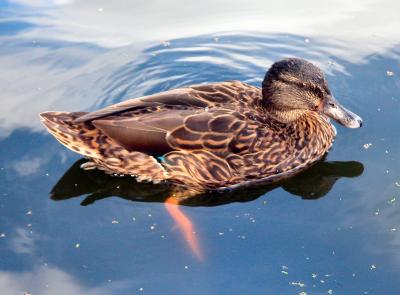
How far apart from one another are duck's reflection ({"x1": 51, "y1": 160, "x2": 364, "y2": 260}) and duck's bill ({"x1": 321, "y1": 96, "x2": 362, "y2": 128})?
1.24 feet

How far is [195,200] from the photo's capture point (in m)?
5.93

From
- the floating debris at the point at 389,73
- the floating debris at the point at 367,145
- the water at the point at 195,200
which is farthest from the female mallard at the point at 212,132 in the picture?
the floating debris at the point at 389,73

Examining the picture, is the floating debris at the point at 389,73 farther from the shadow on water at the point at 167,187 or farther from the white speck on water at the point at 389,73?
the shadow on water at the point at 167,187

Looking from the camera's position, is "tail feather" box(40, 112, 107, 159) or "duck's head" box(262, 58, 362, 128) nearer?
"tail feather" box(40, 112, 107, 159)

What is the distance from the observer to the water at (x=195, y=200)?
5.13 meters

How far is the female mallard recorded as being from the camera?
19.1ft

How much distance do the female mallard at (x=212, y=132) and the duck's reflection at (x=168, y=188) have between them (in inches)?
3.2

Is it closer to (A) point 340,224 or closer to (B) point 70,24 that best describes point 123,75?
(B) point 70,24

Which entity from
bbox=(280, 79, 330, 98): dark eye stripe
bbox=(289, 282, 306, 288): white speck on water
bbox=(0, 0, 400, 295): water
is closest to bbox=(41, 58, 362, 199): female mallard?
bbox=(280, 79, 330, 98): dark eye stripe

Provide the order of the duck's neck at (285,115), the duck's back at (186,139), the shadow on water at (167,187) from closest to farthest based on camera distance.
Answer: the duck's back at (186,139), the shadow on water at (167,187), the duck's neck at (285,115)

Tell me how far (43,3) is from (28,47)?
1155 mm

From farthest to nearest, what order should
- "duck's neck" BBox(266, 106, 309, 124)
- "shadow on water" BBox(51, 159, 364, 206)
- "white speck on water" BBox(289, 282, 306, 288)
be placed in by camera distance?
"duck's neck" BBox(266, 106, 309, 124) → "shadow on water" BBox(51, 159, 364, 206) → "white speck on water" BBox(289, 282, 306, 288)

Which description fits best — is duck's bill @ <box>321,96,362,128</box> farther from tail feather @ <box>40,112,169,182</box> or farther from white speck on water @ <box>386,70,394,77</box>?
tail feather @ <box>40,112,169,182</box>

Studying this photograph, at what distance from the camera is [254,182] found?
19.7 feet
